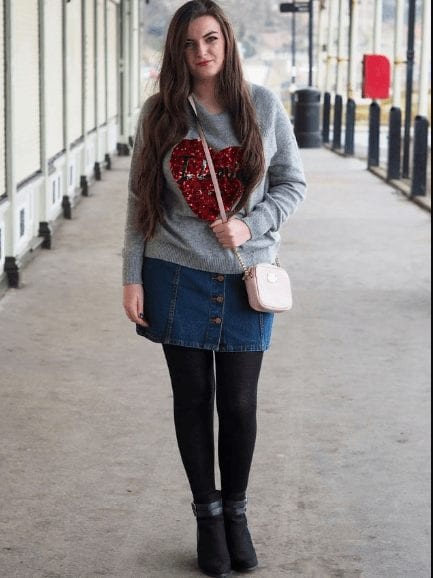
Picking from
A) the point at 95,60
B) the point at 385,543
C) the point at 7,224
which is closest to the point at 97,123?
the point at 95,60

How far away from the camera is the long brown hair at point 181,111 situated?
3.54 meters

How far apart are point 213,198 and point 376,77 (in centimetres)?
1636

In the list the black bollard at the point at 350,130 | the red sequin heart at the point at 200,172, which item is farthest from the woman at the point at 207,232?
the black bollard at the point at 350,130

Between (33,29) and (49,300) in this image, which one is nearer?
(49,300)

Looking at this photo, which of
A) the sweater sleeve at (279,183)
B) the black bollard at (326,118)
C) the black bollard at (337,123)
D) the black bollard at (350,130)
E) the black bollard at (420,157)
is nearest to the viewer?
the sweater sleeve at (279,183)

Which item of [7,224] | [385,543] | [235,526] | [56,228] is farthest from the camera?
[56,228]

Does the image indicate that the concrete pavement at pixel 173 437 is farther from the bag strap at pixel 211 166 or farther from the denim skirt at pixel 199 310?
the bag strap at pixel 211 166

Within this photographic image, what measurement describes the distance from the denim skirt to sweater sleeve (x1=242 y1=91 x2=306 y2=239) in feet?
0.56

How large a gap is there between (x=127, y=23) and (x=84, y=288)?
14.1 m

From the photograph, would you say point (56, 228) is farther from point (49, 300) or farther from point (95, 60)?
point (95, 60)

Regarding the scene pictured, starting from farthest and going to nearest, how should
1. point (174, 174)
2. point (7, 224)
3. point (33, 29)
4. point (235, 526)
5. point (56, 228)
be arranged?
point (56, 228) → point (33, 29) → point (7, 224) → point (235, 526) → point (174, 174)

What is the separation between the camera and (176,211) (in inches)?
143

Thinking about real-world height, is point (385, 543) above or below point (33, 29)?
below

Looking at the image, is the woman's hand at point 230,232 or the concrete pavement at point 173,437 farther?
the concrete pavement at point 173,437
